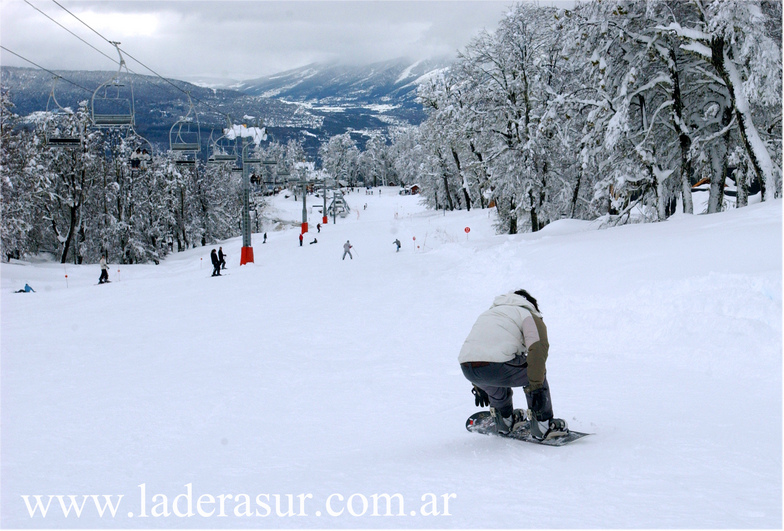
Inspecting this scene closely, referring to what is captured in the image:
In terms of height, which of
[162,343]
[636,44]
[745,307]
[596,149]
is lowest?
[162,343]

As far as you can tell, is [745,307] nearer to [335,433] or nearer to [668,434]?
[668,434]

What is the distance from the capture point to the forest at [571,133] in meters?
17.8

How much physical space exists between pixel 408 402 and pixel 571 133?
20898 millimetres

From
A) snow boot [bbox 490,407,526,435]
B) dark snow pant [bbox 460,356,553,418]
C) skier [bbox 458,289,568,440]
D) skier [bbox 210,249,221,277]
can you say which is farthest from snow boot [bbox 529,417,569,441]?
skier [bbox 210,249,221,277]

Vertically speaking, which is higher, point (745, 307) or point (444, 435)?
point (745, 307)

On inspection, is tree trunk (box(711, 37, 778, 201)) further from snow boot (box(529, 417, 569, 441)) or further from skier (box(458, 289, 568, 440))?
skier (box(458, 289, 568, 440))

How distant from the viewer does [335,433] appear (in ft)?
22.3

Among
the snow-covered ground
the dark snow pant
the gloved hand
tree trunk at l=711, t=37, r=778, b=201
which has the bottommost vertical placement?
the snow-covered ground

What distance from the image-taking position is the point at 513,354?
5188 mm

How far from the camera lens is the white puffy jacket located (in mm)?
5094

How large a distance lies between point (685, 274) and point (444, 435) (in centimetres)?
773

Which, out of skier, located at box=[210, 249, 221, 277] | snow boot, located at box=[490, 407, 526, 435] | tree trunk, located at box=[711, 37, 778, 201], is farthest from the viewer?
skier, located at box=[210, 249, 221, 277]

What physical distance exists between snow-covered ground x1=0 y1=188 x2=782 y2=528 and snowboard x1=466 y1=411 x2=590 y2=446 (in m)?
0.12

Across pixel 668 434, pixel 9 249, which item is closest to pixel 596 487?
pixel 668 434
